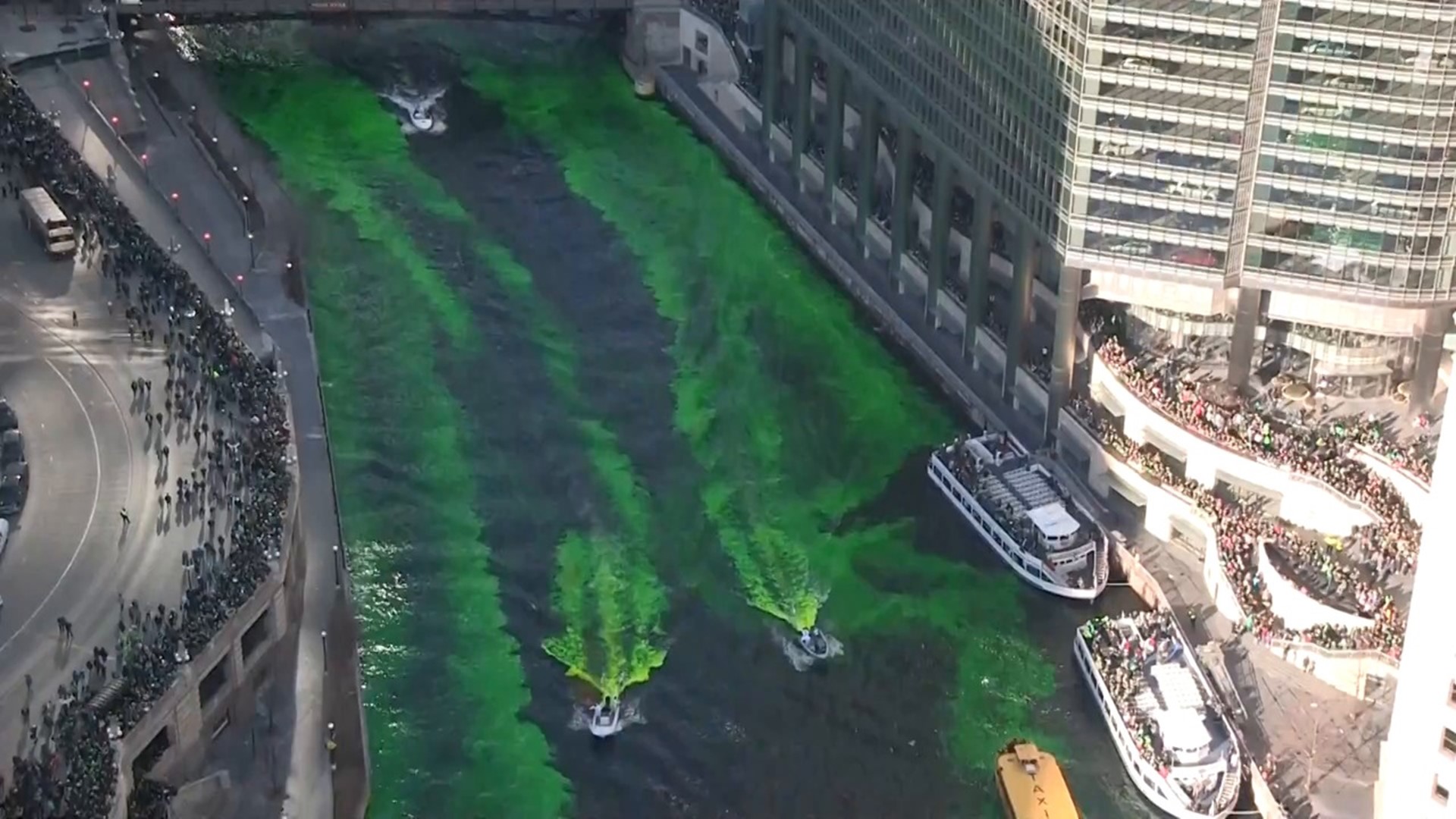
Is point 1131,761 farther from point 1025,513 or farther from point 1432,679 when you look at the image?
point 1432,679

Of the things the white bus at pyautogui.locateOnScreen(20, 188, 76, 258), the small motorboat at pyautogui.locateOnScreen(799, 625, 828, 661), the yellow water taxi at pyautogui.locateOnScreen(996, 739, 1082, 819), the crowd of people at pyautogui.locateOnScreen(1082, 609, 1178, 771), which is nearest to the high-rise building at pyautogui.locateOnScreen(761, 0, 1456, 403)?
the crowd of people at pyautogui.locateOnScreen(1082, 609, 1178, 771)

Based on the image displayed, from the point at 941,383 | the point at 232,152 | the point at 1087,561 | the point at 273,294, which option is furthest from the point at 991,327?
the point at 232,152

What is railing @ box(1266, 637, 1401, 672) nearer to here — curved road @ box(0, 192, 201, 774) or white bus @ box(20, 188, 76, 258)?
curved road @ box(0, 192, 201, 774)

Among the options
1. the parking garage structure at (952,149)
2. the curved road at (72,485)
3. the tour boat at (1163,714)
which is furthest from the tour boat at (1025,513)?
the curved road at (72,485)

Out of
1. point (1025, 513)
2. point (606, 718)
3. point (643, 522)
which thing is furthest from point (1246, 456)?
point (606, 718)

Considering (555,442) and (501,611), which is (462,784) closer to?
(501,611)
